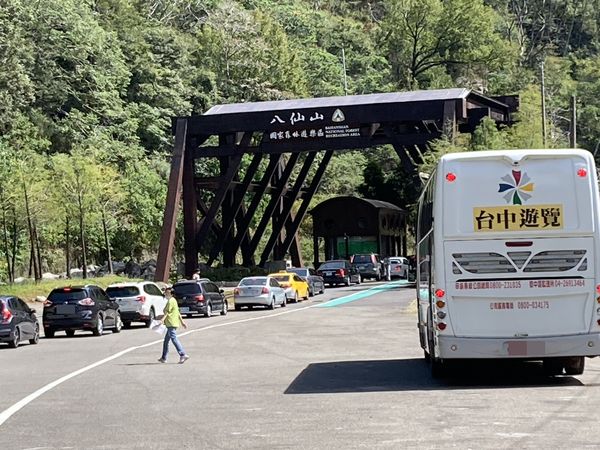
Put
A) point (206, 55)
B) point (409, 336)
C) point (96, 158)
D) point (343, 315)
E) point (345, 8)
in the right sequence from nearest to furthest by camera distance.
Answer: point (409, 336), point (343, 315), point (96, 158), point (206, 55), point (345, 8)

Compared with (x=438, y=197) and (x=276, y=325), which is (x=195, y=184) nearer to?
(x=276, y=325)

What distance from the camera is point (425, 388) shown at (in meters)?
16.3

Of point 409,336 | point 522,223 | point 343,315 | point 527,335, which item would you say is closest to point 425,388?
point 527,335

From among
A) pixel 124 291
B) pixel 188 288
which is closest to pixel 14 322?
pixel 124 291

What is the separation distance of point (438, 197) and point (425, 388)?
2.82 m

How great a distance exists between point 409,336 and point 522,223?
485 inches

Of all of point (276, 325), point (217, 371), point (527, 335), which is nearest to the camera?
point (527, 335)

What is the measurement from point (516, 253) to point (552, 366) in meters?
3.00

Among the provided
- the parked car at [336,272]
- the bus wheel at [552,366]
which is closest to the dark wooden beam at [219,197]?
the parked car at [336,272]

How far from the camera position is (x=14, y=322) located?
29.0 m

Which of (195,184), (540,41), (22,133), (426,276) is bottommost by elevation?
(426,276)

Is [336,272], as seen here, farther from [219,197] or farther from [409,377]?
[409,377]

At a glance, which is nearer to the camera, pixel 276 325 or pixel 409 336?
pixel 409 336

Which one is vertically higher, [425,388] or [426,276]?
[426,276]
